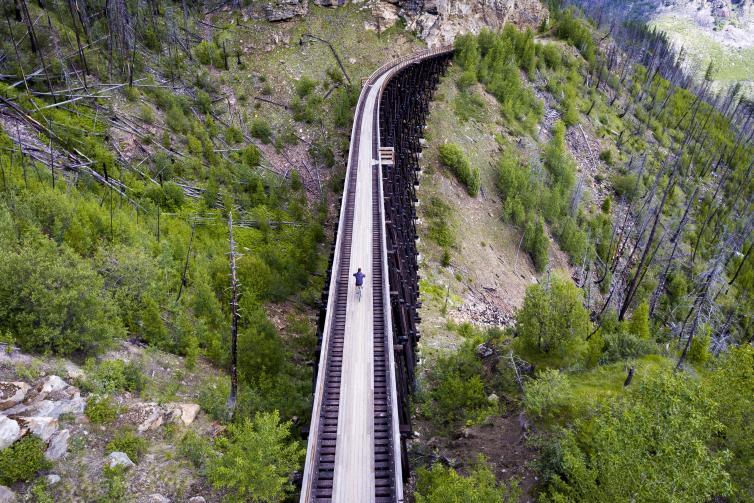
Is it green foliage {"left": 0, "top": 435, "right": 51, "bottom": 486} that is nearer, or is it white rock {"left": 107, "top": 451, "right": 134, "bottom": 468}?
green foliage {"left": 0, "top": 435, "right": 51, "bottom": 486}

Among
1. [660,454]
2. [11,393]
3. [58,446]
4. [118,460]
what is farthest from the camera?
[118,460]

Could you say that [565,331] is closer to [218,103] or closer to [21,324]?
[21,324]

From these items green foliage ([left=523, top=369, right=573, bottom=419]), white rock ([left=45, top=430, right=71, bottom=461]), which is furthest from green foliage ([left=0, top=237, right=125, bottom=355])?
green foliage ([left=523, top=369, right=573, bottom=419])

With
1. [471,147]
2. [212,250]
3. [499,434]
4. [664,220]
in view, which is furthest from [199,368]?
[664,220]

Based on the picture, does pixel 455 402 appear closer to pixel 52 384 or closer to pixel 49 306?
pixel 52 384

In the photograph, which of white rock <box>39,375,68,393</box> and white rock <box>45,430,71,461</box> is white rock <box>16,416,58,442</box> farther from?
white rock <box>39,375,68,393</box>

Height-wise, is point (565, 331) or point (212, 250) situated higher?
point (565, 331)

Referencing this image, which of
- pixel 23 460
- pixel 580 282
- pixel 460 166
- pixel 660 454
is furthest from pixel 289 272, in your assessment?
pixel 580 282
